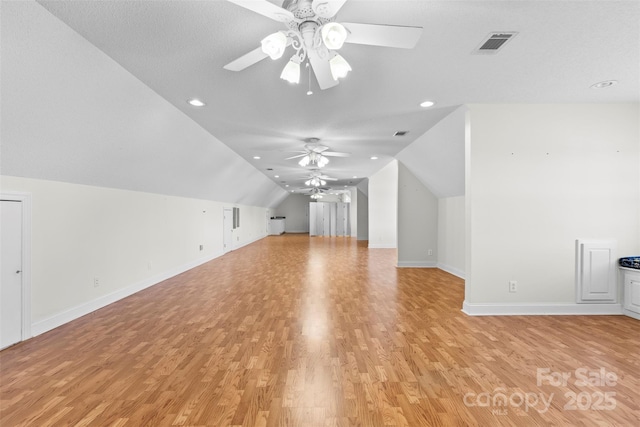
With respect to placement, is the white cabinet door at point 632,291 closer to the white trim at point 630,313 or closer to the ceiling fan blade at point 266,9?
the white trim at point 630,313

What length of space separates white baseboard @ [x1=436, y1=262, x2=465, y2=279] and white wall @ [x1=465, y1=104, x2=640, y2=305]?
8.00 ft

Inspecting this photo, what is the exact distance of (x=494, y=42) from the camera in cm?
264

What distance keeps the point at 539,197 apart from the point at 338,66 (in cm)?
382

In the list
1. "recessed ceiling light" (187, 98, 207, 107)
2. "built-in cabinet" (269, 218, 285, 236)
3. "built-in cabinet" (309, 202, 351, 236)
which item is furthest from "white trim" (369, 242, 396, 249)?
"built-in cabinet" (269, 218, 285, 236)

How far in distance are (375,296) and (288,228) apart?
57.0 ft

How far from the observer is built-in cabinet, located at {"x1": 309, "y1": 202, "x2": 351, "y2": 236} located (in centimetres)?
1861

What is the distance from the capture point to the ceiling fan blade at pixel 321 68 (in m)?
2.12

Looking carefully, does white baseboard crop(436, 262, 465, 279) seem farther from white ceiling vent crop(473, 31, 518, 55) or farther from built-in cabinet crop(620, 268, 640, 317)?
white ceiling vent crop(473, 31, 518, 55)

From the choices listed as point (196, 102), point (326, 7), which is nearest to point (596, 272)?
point (326, 7)

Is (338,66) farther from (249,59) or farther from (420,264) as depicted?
(420,264)

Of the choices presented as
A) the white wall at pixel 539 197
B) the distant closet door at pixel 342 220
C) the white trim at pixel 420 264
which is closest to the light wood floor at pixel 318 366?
the white wall at pixel 539 197

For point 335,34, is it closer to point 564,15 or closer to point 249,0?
point 249,0

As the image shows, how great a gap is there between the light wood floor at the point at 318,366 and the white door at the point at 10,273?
21cm

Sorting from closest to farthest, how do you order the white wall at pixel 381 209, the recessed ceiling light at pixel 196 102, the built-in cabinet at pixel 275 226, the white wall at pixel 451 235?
the recessed ceiling light at pixel 196 102 → the white wall at pixel 451 235 → the white wall at pixel 381 209 → the built-in cabinet at pixel 275 226
